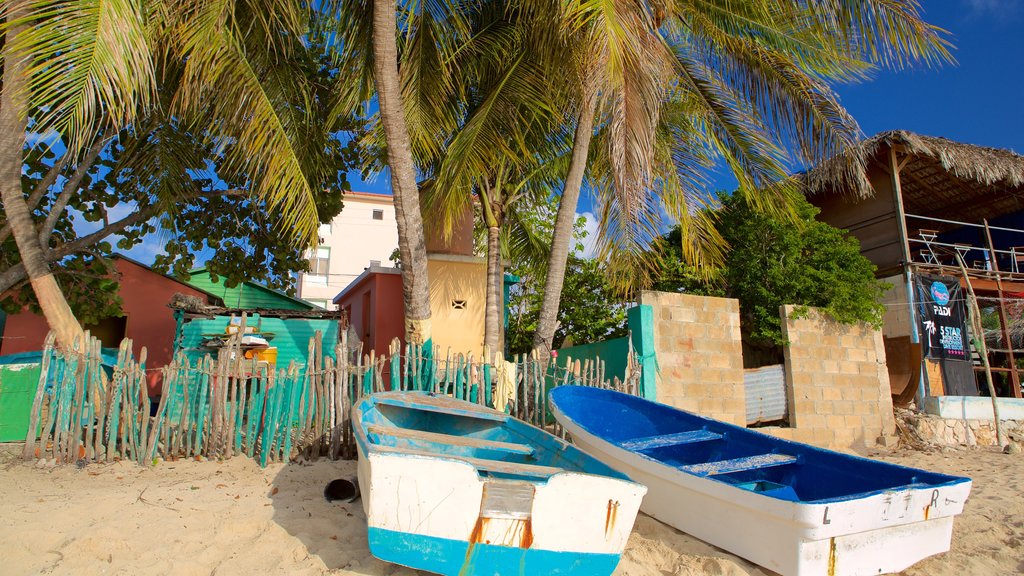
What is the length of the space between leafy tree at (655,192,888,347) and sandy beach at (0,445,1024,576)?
448 centimetres

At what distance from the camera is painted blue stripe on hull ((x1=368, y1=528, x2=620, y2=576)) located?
3.37 meters

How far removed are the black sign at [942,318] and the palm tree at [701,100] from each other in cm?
488

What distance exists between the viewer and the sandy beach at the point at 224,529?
393 cm

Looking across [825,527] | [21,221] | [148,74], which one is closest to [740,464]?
[825,527]

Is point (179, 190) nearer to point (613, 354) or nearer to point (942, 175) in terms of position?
point (613, 354)

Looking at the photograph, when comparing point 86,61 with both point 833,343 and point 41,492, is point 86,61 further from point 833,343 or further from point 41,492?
point 833,343

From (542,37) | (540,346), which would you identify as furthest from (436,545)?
(542,37)

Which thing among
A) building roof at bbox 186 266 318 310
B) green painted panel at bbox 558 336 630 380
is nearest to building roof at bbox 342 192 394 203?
building roof at bbox 186 266 318 310

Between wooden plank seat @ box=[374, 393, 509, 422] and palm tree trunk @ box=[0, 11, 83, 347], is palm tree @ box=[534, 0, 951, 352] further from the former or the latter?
palm tree trunk @ box=[0, 11, 83, 347]

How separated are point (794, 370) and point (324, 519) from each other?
7304 millimetres

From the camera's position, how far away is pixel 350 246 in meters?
26.8

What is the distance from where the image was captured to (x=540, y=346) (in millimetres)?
7820

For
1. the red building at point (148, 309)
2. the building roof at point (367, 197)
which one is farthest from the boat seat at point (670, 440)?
the building roof at point (367, 197)

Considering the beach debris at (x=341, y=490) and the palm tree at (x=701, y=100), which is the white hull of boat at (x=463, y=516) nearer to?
the beach debris at (x=341, y=490)
